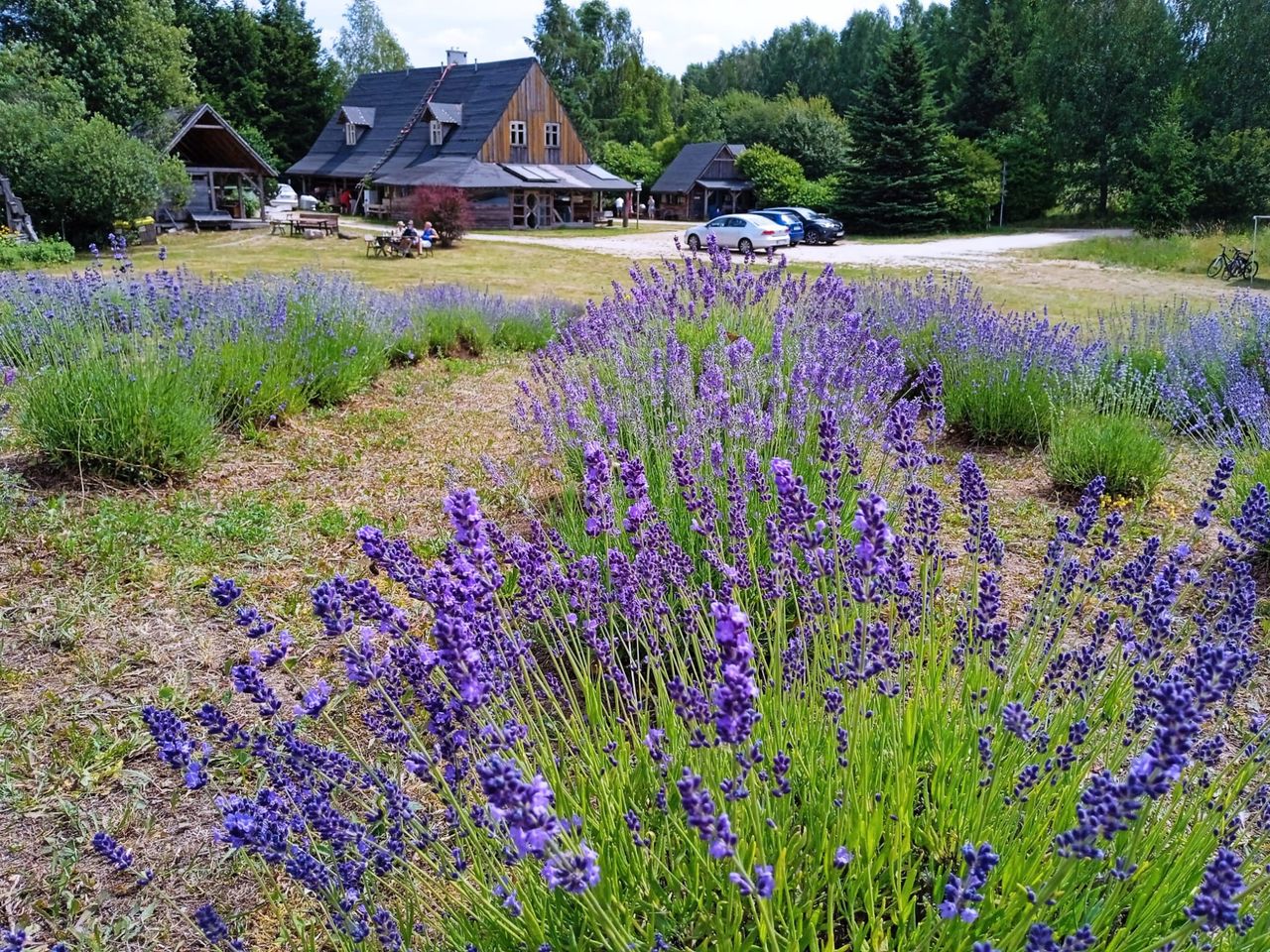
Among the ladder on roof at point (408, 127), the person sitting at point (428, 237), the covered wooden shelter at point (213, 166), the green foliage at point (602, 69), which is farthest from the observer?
the green foliage at point (602, 69)

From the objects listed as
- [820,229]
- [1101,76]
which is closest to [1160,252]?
[820,229]

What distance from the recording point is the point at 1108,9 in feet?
116

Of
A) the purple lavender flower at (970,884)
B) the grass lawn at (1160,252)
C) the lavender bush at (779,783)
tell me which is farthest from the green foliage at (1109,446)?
the grass lawn at (1160,252)

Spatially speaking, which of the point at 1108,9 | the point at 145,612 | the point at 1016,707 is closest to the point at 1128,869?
the point at 1016,707

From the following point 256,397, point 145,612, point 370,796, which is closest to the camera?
point 370,796

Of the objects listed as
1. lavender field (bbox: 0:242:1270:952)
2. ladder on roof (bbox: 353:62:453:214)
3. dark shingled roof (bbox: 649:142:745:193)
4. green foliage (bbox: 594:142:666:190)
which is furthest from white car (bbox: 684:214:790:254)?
green foliage (bbox: 594:142:666:190)

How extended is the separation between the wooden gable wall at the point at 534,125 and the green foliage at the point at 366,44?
70.8 ft

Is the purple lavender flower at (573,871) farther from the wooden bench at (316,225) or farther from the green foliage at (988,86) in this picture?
the green foliage at (988,86)

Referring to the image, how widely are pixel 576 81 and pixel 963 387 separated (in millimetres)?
56317

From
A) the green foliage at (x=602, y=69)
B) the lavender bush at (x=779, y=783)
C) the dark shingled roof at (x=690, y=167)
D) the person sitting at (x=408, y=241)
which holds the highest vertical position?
the green foliage at (x=602, y=69)

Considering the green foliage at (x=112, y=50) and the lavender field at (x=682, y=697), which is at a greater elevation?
the green foliage at (x=112, y=50)

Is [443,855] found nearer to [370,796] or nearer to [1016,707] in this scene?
[370,796]

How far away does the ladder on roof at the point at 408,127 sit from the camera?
39.3m

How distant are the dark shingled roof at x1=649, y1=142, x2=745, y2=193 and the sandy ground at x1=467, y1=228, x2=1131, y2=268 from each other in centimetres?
1012
